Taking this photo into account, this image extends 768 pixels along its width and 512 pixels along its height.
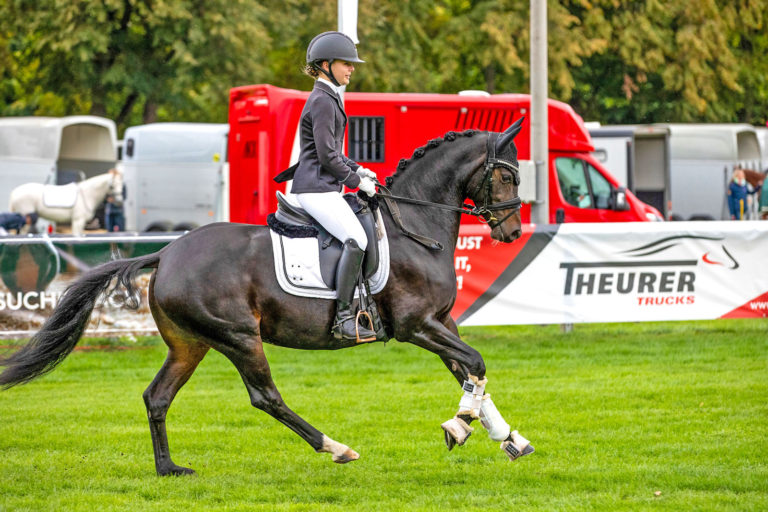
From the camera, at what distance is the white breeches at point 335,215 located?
293 inches

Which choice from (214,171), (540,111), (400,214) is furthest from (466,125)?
(400,214)

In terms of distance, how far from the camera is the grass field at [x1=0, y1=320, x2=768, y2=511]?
7004mm

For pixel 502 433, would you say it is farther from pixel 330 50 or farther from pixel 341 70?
pixel 330 50

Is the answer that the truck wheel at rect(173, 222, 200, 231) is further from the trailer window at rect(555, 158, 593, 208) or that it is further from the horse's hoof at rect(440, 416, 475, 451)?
the horse's hoof at rect(440, 416, 475, 451)

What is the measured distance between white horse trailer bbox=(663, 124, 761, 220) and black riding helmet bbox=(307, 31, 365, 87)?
24.3m

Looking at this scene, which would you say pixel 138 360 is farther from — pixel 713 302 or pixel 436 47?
pixel 436 47

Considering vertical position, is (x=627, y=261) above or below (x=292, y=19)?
below

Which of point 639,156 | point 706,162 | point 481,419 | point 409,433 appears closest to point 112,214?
point 639,156

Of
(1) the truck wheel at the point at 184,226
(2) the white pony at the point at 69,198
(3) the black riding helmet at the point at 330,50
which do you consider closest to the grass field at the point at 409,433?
(3) the black riding helmet at the point at 330,50

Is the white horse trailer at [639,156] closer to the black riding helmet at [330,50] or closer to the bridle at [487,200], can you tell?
the bridle at [487,200]

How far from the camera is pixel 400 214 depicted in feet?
25.6

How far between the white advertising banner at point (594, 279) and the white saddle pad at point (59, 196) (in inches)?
631

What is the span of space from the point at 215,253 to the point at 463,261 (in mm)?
7008

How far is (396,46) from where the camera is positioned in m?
31.0
